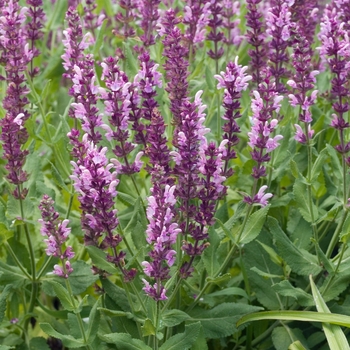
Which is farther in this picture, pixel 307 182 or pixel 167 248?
pixel 307 182

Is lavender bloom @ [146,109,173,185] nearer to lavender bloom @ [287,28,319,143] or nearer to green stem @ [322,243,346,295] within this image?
lavender bloom @ [287,28,319,143]

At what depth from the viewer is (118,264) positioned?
264 cm

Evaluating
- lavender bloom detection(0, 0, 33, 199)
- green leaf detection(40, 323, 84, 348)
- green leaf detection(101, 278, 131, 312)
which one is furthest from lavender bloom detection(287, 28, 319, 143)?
green leaf detection(40, 323, 84, 348)

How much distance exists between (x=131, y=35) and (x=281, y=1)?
1.19 metres

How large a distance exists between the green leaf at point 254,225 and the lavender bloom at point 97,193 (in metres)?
0.57

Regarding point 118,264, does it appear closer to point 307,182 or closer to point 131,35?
point 307,182

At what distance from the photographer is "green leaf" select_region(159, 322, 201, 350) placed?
2.75 m

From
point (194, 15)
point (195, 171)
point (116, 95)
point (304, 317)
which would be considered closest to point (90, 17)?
point (194, 15)

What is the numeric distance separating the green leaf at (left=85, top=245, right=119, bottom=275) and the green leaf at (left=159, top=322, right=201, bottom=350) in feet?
1.22

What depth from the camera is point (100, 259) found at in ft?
9.00

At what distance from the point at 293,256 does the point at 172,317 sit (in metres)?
0.72

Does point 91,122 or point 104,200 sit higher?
point 91,122

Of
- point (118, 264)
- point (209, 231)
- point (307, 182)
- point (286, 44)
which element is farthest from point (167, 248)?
point (286, 44)

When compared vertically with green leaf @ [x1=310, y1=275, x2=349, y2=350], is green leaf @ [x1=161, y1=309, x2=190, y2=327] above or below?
above
